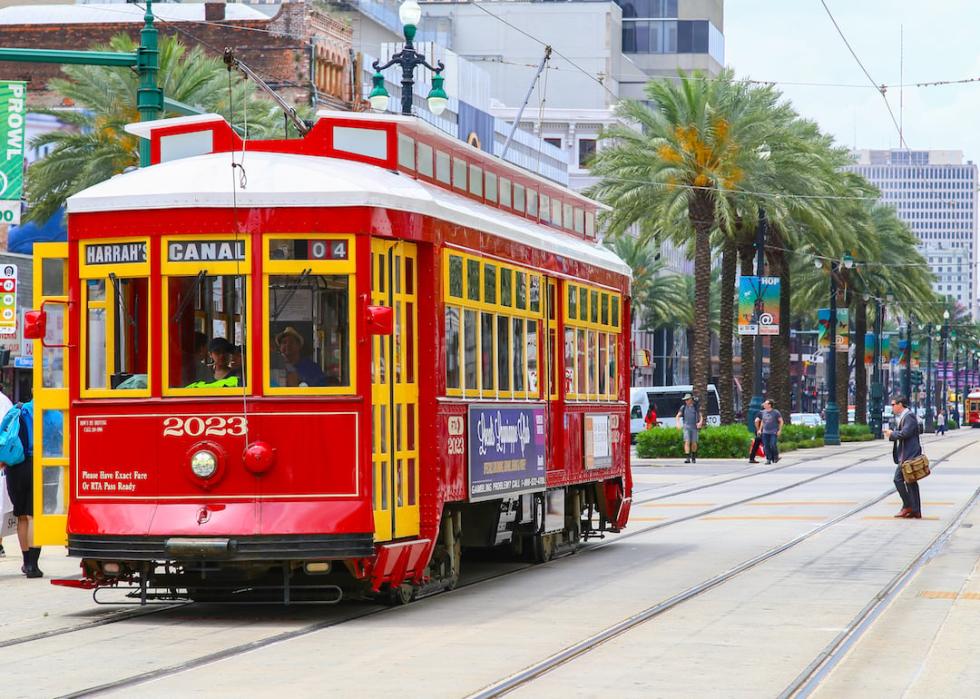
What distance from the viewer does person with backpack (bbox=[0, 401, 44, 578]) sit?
1664 centimetres

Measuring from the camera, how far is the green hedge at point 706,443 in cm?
5150

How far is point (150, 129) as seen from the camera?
48.5ft

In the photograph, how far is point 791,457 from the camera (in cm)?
5422

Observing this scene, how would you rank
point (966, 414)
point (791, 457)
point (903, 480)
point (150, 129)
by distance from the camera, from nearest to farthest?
point (150, 129) < point (903, 480) < point (791, 457) < point (966, 414)

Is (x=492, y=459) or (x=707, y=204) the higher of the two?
(x=707, y=204)

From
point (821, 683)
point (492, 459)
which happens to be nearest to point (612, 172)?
point (492, 459)

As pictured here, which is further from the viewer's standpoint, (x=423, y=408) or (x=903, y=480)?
(x=903, y=480)

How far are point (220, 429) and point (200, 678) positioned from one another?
282 centimetres

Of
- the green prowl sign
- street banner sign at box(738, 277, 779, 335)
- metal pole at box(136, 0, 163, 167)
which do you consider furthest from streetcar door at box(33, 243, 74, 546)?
street banner sign at box(738, 277, 779, 335)

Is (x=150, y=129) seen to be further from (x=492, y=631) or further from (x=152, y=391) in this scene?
(x=492, y=631)

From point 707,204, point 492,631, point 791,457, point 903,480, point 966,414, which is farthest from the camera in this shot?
point 966,414

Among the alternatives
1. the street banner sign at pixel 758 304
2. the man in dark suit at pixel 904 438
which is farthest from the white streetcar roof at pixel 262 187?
the street banner sign at pixel 758 304

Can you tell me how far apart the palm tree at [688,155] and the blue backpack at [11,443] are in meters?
32.4

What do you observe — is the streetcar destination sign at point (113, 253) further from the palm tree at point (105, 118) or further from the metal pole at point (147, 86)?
the palm tree at point (105, 118)
